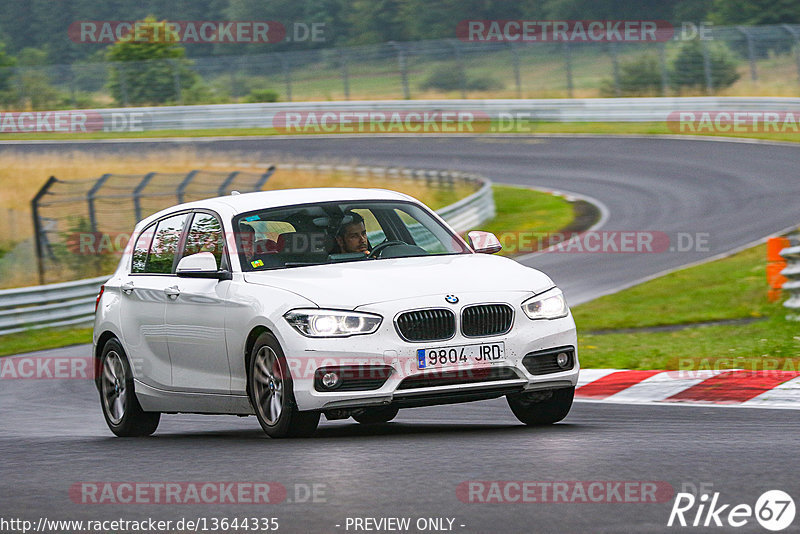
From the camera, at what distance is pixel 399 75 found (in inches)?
1882

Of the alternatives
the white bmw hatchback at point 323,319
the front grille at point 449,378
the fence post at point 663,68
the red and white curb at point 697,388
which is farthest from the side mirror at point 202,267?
the fence post at point 663,68

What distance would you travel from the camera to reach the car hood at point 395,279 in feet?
25.4

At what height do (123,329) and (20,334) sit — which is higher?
(123,329)

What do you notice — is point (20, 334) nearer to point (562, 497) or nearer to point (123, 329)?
point (123, 329)

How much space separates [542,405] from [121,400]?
3215 mm

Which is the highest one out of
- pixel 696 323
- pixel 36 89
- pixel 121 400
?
pixel 36 89

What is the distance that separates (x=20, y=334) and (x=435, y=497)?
49.5 ft

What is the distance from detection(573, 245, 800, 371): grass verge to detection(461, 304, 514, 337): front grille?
362 cm

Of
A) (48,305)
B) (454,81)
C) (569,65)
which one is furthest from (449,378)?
(454,81)

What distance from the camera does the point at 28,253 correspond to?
25.3 m

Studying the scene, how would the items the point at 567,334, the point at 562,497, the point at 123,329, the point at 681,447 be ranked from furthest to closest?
the point at 123,329
the point at 567,334
the point at 681,447
the point at 562,497

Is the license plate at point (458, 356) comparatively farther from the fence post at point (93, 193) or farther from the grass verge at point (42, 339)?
the fence post at point (93, 193)

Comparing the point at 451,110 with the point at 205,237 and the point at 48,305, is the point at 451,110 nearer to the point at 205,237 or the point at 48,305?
the point at 48,305

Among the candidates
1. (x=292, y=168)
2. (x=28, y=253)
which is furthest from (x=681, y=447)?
(x=292, y=168)
